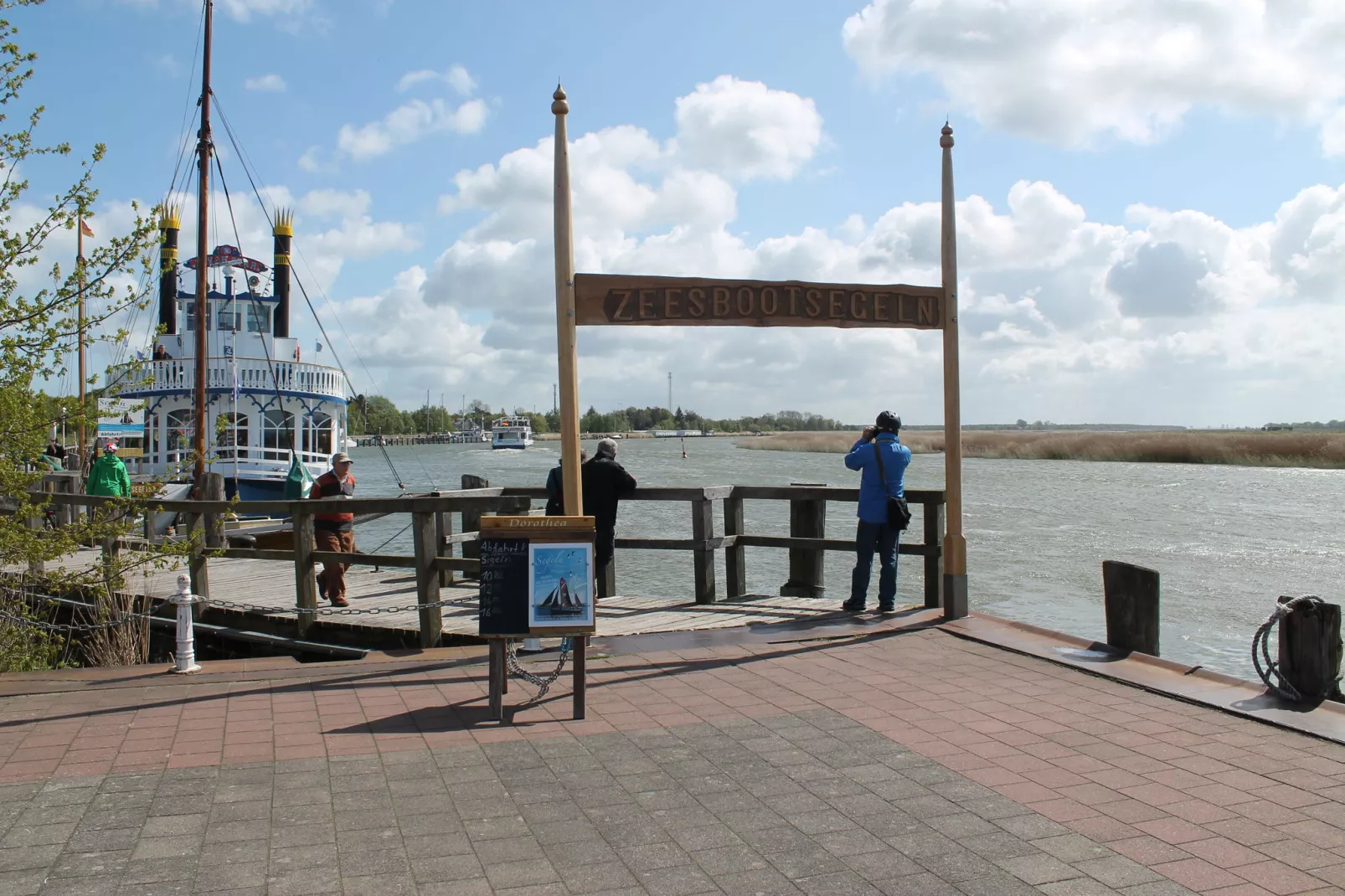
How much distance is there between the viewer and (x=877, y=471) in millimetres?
9164

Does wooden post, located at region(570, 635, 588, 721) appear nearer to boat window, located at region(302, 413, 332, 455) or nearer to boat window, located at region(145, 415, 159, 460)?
boat window, located at region(302, 413, 332, 455)

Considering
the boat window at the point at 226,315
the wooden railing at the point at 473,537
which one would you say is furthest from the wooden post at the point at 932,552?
the boat window at the point at 226,315

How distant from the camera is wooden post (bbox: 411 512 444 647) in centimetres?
838

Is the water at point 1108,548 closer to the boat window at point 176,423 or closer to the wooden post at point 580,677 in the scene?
the boat window at point 176,423

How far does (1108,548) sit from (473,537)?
19173 millimetres

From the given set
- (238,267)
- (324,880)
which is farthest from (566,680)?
(238,267)

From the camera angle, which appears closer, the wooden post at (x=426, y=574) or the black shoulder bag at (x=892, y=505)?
the wooden post at (x=426, y=574)

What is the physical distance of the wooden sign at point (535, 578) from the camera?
5.97 metres

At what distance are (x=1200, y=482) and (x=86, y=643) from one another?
4934 cm

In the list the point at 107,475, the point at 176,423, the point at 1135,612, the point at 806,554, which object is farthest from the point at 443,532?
the point at 176,423

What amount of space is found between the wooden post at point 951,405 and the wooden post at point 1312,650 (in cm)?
290

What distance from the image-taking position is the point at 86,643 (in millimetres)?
10359

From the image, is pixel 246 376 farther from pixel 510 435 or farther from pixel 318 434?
pixel 510 435

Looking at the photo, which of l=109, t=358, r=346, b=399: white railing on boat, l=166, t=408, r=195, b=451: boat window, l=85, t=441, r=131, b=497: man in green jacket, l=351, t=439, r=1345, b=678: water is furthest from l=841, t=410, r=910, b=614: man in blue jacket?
l=166, t=408, r=195, b=451: boat window
